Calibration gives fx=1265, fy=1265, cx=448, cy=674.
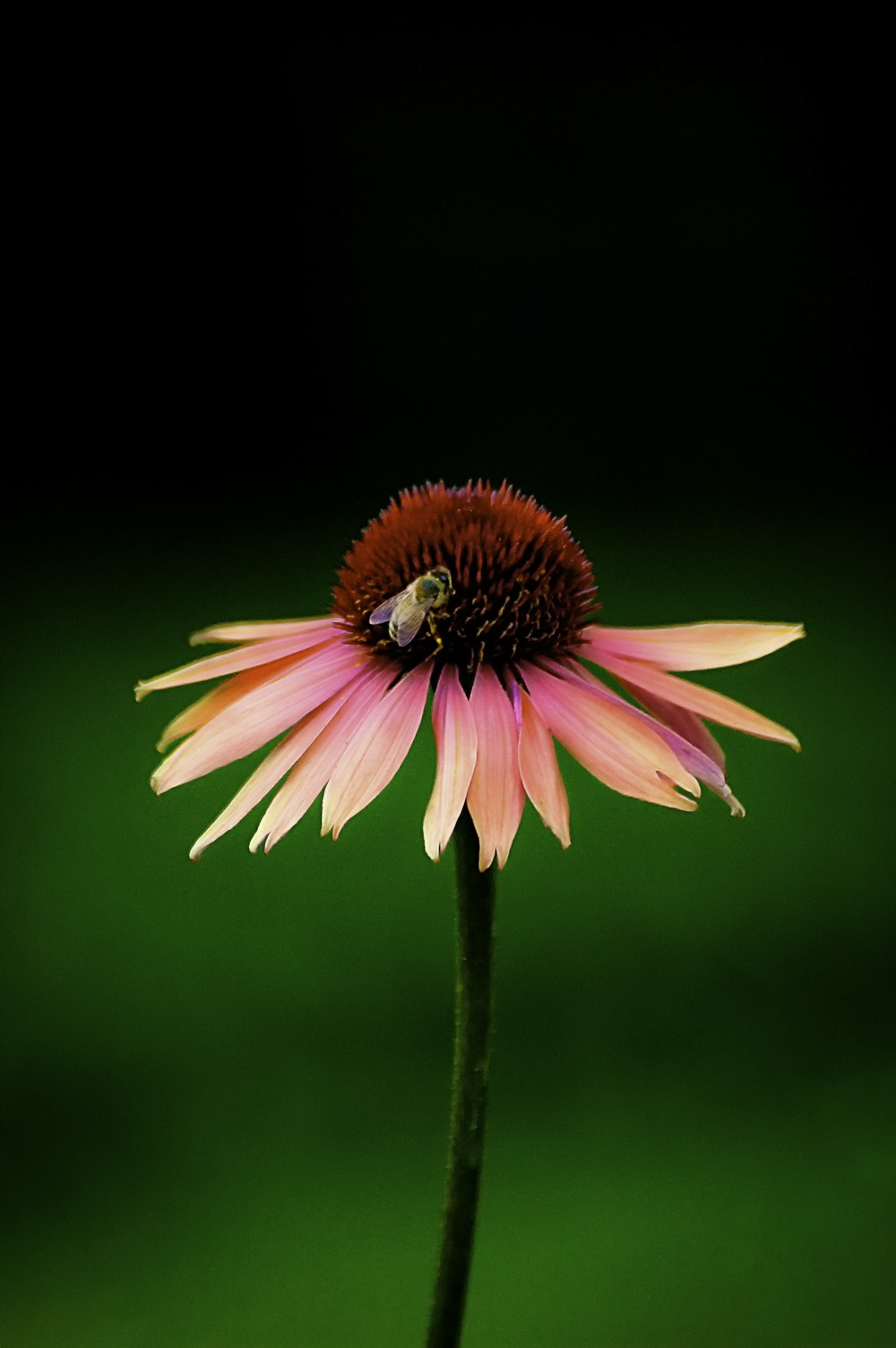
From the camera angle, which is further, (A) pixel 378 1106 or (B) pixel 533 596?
(A) pixel 378 1106

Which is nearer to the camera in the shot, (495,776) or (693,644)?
(495,776)

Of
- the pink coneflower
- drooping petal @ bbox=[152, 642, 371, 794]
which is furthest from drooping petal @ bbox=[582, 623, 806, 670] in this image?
drooping petal @ bbox=[152, 642, 371, 794]

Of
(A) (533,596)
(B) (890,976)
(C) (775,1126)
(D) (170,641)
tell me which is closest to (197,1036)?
(C) (775,1126)

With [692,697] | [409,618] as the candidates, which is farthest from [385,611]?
[692,697]

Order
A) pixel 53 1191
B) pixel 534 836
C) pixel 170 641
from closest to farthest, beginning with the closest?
pixel 53 1191 → pixel 534 836 → pixel 170 641

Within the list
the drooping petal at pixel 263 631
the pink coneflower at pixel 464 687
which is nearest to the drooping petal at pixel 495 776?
the pink coneflower at pixel 464 687

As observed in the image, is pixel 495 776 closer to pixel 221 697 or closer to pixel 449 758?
pixel 449 758

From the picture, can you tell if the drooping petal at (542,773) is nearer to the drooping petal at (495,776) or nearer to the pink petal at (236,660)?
the drooping petal at (495,776)

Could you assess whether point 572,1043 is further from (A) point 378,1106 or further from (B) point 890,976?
(B) point 890,976
